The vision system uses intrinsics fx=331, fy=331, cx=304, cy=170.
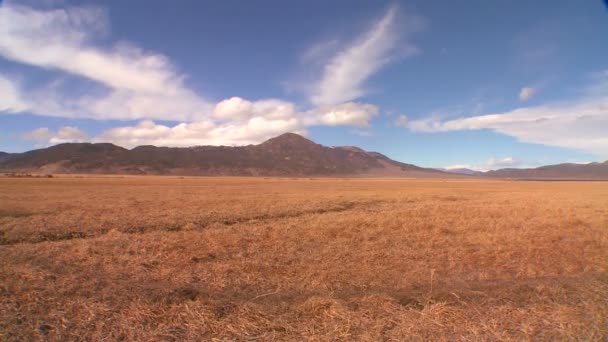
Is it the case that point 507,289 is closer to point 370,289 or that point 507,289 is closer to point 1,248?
point 370,289

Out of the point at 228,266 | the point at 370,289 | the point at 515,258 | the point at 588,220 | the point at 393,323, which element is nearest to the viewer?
the point at 393,323

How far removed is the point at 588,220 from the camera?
17.4m

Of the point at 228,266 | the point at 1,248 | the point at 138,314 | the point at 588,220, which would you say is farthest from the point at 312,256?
the point at 588,220

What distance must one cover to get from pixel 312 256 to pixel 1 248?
33.1 ft

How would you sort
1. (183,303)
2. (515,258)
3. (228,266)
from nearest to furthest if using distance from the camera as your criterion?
(183,303), (228,266), (515,258)

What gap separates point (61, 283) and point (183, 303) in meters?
3.16

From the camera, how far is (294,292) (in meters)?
7.35

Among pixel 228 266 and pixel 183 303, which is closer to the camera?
pixel 183 303

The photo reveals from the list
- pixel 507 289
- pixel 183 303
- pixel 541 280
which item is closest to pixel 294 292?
pixel 183 303

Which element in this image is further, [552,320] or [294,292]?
[294,292]

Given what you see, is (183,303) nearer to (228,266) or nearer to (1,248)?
(228,266)

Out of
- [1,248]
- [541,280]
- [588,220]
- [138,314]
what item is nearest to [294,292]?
[138,314]

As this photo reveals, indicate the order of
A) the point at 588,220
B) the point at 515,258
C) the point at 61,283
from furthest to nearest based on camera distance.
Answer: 1. the point at 588,220
2. the point at 515,258
3. the point at 61,283

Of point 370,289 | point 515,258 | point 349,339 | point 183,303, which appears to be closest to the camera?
point 349,339
